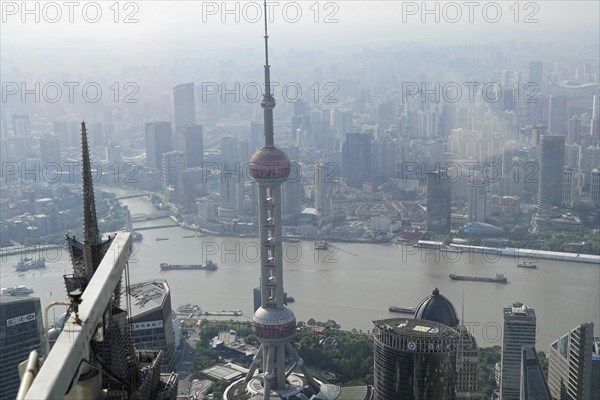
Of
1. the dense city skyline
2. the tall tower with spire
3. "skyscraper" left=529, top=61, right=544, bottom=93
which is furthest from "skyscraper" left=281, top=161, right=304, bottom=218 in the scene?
the tall tower with spire

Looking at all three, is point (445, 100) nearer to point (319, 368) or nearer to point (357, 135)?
point (357, 135)

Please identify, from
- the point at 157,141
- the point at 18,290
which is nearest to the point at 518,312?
the point at 18,290

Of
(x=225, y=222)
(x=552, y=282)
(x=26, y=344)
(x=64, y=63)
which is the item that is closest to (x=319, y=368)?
(x=26, y=344)

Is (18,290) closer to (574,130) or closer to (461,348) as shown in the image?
(461,348)

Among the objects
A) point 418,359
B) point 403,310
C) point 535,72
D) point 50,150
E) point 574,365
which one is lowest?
point 403,310

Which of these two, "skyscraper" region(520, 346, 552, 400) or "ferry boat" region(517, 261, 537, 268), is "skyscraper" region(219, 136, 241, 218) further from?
"skyscraper" region(520, 346, 552, 400)

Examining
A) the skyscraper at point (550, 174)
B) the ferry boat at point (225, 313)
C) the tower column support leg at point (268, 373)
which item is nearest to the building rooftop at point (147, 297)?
the tower column support leg at point (268, 373)
